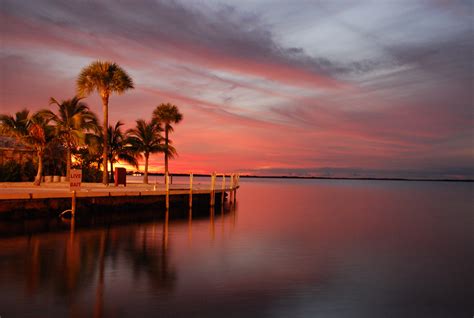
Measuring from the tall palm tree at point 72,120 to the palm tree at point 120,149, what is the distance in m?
7.18

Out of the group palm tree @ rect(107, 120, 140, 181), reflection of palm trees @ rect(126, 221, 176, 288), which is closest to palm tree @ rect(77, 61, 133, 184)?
palm tree @ rect(107, 120, 140, 181)

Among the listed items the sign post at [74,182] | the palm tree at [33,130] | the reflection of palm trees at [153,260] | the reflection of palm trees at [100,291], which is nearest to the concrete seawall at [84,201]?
the sign post at [74,182]

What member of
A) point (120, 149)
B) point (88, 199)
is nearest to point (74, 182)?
point (88, 199)

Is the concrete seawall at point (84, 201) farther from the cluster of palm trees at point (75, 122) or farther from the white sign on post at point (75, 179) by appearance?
the cluster of palm trees at point (75, 122)

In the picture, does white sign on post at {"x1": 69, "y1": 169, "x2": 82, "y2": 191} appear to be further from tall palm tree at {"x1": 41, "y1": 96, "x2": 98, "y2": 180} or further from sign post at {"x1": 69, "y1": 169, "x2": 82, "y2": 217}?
tall palm tree at {"x1": 41, "y1": 96, "x2": 98, "y2": 180}

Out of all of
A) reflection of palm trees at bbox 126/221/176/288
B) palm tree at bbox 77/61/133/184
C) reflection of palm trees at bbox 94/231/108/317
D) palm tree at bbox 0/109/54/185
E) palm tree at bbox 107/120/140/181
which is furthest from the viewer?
palm tree at bbox 107/120/140/181

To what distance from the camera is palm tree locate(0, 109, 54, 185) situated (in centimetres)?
3541

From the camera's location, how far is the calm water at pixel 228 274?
1193 centimetres

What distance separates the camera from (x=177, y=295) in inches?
510

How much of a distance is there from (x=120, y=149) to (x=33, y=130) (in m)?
13.3

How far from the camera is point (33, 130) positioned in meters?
35.5

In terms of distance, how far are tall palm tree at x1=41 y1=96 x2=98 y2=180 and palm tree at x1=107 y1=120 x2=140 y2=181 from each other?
7177 millimetres

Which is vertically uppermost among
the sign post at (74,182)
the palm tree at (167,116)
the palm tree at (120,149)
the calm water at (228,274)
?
the palm tree at (167,116)

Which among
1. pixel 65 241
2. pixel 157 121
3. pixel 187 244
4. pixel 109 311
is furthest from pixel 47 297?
pixel 157 121
